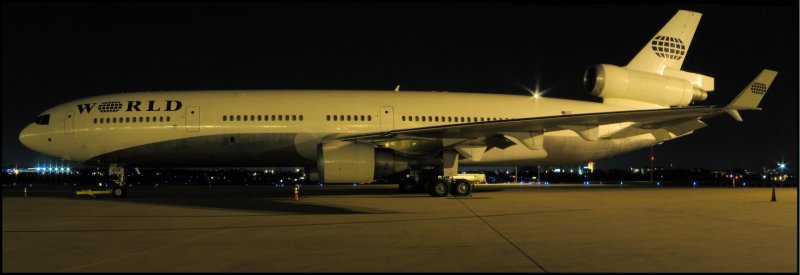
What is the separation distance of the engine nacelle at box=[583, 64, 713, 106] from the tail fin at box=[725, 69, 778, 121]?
135 inches

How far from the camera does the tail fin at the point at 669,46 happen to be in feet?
75.8

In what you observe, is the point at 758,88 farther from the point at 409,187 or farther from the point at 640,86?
the point at 409,187

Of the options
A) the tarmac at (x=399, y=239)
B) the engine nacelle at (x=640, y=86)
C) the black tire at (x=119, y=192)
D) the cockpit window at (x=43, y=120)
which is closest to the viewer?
the tarmac at (x=399, y=239)

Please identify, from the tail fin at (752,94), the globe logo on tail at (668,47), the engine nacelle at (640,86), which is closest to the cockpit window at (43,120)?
the engine nacelle at (640,86)

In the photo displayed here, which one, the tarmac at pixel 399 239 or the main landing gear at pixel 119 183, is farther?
the main landing gear at pixel 119 183

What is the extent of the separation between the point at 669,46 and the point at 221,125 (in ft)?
50.3

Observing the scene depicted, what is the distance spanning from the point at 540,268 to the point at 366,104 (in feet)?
50.7

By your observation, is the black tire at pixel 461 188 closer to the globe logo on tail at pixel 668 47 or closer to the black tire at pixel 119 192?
the globe logo on tail at pixel 668 47

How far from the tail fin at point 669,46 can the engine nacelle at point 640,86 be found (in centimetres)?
51

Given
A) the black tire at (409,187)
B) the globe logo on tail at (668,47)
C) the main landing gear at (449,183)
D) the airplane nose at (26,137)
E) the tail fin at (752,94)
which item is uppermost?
the globe logo on tail at (668,47)

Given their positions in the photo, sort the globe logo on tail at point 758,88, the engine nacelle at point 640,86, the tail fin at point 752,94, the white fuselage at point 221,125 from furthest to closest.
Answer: the engine nacelle at point 640,86, the white fuselage at point 221,125, the globe logo on tail at point 758,88, the tail fin at point 752,94

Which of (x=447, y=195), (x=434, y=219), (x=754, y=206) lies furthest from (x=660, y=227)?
(x=447, y=195)

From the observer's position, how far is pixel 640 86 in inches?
882

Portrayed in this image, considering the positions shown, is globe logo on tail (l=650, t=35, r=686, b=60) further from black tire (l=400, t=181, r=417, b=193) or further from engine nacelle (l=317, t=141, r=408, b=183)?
engine nacelle (l=317, t=141, r=408, b=183)
